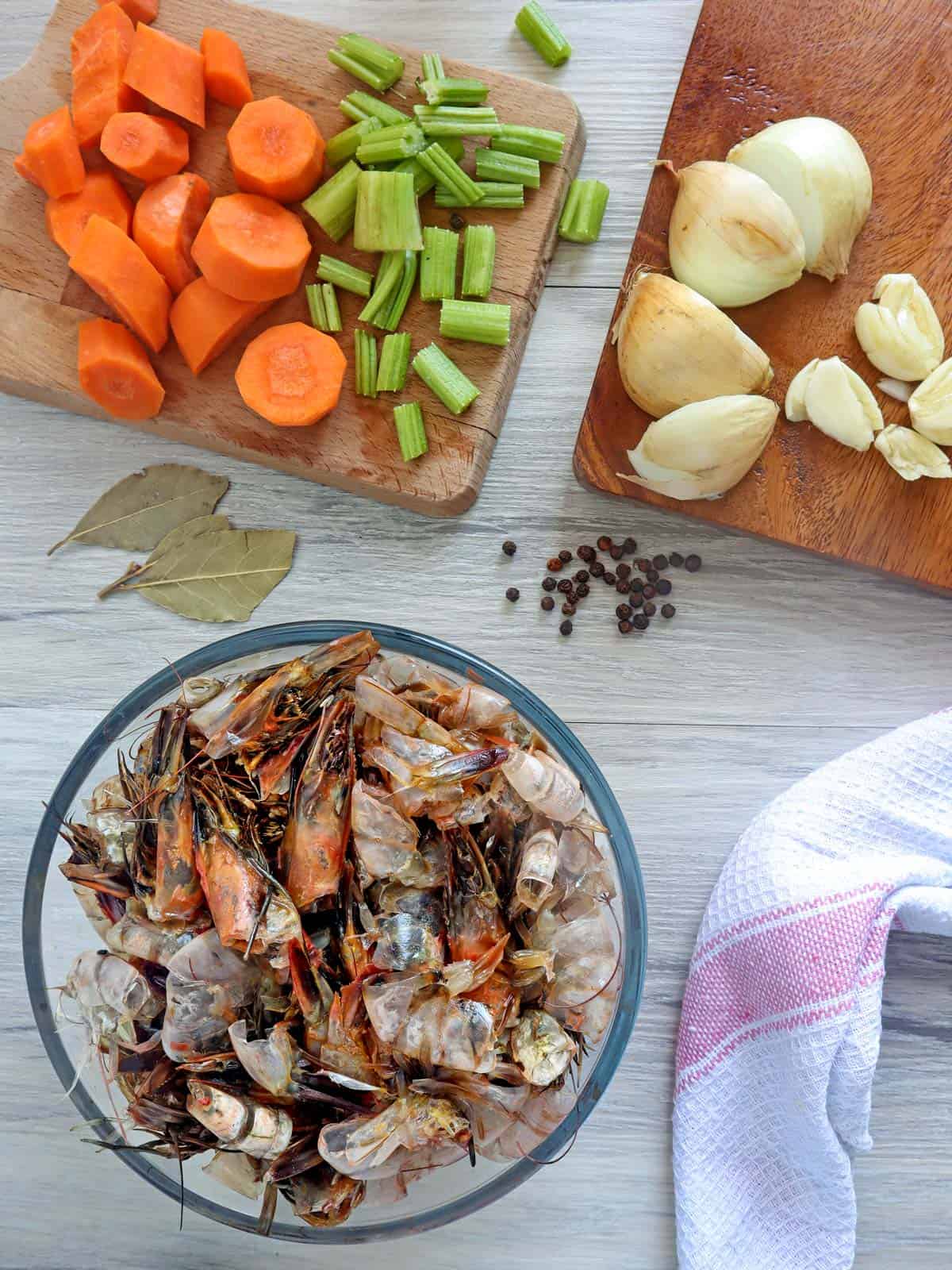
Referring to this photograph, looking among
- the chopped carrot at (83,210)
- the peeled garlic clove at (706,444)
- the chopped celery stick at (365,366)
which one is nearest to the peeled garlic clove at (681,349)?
the peeled garlic clove at (706,444)

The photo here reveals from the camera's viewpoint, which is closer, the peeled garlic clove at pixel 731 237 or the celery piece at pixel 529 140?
the peeled garlic clove at pixel 731 237

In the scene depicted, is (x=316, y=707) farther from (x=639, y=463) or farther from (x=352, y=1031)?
(x=639, y=463)

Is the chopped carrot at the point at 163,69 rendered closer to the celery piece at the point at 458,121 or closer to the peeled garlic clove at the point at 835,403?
the celery piece at the point at 458,121

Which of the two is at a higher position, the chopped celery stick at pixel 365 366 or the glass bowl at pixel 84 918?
the chopped celery stick at pixel 365 366

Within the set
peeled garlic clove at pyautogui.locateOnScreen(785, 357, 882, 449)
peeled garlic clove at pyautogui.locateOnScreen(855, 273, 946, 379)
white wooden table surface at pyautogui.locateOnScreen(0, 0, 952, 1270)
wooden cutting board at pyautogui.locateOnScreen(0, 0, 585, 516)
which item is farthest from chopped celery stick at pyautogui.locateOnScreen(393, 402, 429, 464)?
peeled garlic clove at pyautogui.locateOnScreen(855, 273, 946, 379)

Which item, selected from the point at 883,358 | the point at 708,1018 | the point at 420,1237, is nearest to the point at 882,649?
the point at 883,358

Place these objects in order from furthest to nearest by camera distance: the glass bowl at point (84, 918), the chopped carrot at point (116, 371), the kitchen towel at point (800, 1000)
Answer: the chopped carrot at point (116, 371)
the kitchen towel at point (800, 1000)
the glass bowl at point (84, 918)

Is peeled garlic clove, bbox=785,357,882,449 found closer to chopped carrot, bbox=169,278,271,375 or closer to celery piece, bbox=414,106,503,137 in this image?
celery piece, bbox=414,106,503,137
